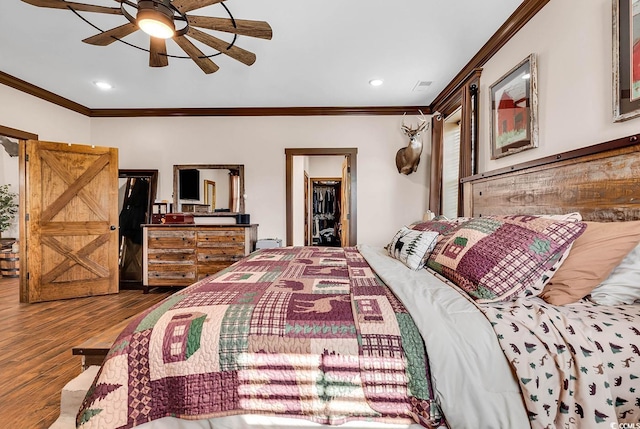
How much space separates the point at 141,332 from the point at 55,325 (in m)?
2.58

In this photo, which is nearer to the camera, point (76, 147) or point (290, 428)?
point (290, 428)

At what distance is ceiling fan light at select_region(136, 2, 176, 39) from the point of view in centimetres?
154

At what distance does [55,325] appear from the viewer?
8.68 ft

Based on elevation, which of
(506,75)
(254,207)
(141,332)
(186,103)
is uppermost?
(186,103)

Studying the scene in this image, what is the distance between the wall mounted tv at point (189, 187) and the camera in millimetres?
4230

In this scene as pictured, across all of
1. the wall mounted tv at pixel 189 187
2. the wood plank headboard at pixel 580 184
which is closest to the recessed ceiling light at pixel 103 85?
the wall mounted tv at pixel 189 187

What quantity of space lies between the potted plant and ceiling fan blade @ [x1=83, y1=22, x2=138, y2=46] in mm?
5033

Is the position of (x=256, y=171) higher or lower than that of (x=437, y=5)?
lower

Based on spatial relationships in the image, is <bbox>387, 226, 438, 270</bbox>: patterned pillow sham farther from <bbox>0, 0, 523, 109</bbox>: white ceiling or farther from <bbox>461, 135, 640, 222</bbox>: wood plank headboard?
<bbox>0, 0, 523, 109</bbox>: white ceiling

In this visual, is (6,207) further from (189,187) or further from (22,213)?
(189,187)

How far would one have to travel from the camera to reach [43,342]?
89.7 inches

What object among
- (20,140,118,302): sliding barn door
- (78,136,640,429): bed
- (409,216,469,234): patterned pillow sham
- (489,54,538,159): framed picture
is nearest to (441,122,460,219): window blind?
(489,54,538,159): framed picture

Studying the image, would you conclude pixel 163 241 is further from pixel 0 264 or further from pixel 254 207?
pixel 0 264

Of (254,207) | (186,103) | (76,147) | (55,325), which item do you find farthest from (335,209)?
(55,325)
